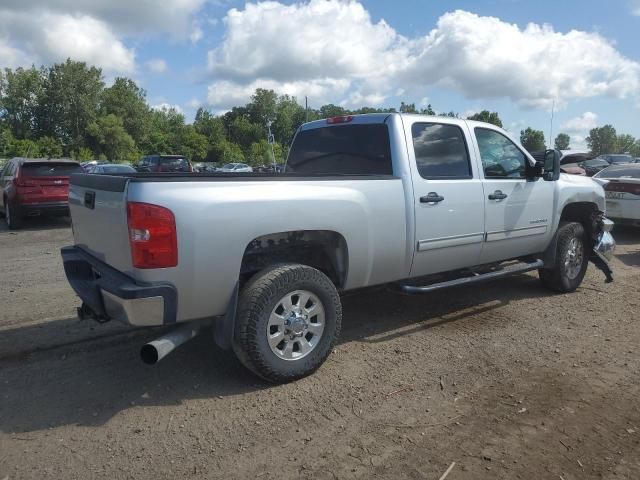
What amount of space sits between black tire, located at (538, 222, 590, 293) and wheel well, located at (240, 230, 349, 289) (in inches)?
126

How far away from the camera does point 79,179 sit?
4109 mm

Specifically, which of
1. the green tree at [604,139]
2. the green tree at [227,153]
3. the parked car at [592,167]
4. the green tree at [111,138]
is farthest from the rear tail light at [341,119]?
the green tree at [604,139]

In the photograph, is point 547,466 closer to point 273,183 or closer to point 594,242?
point 273,183

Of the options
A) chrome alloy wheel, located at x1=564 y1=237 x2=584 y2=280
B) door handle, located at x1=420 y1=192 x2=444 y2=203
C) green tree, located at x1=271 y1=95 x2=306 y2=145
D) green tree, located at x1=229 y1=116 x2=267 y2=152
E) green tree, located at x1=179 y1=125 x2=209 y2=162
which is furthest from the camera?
green tree, located at x1=271 y1=95 x2=306 y2=145

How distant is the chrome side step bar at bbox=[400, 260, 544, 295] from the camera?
4.62m

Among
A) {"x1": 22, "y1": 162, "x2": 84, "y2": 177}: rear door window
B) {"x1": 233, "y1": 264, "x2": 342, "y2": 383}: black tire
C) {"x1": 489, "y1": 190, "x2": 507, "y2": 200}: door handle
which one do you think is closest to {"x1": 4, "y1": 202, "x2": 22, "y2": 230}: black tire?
{"x1": 22, "y1": 162, "x2": 84, "y2": 177}: rear door window

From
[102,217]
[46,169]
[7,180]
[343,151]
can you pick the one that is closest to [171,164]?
[7,180]

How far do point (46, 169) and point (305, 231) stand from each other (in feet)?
35.0

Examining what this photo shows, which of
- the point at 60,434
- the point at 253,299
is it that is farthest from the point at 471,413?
the point at 60,434

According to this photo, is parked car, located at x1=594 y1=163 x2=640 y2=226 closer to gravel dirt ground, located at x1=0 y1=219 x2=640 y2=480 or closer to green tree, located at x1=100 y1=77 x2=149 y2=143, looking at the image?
gravel dirt ground, located at x1=0 y1=219 x2=640 y2=480

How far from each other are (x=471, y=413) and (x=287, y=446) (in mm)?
1248

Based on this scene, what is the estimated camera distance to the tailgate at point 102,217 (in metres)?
3.34

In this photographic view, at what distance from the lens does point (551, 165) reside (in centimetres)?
572

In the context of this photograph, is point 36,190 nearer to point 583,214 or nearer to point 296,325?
point 296,325
